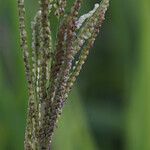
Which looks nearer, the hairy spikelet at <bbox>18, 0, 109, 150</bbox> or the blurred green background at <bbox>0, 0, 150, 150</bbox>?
the hairy spikelet at <bbox>18, 0, 109, 150</bbox>

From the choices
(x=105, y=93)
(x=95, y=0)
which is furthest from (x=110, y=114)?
(x=95, y=0)

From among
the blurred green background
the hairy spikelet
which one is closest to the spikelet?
the hairy spikelet

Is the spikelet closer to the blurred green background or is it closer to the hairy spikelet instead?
the hairy spikelet

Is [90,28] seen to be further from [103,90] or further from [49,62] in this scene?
[103,90]

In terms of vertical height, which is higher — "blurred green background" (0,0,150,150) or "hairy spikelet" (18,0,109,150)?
"hairy spikelet" (18,0,109,150)

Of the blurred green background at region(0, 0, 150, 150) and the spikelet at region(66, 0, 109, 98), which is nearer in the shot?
the spikelet at region(66, 0, 109, 98)

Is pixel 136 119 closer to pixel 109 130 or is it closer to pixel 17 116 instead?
pixel 109 130

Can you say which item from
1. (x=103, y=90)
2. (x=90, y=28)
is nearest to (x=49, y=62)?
(x=90, y=28)

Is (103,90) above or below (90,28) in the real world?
below
